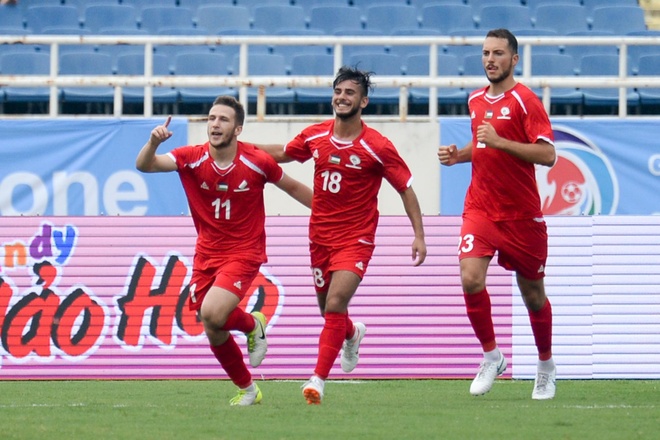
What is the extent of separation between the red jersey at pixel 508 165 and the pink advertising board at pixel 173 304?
336 cm

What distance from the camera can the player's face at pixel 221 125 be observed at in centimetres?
832

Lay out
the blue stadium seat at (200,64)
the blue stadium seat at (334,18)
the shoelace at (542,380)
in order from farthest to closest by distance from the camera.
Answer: the blue stadium seat at (334,18) < the blue stadium seat at (200,64) < the shoelace at (542,380)

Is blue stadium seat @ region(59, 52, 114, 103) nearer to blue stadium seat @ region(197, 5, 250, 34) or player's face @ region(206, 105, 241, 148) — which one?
blue stadium seat @ region(197, 5, 250, 34)

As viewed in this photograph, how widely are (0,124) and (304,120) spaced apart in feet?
10.0

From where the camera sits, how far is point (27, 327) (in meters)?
11.5

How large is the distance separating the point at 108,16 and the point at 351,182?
34.7ft

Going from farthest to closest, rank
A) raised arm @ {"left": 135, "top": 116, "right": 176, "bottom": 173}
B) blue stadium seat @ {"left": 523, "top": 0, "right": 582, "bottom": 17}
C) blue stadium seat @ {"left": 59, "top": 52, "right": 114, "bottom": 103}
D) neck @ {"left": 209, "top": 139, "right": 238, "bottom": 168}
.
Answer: blue stadium seat @ {"left": 523, "top": 0, "right": 582, "bottom": 17} < blue stadium seat @ {"left": 59, "top": 52, "right": 114, "bottom": 103} < neck @ {"left": 209, "top": 139, "right": 238, "bottom": 168} < raised arm @ {"left": 135, "top": 116, "right": 176, "bottom": 173}

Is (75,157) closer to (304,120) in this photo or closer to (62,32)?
(304,120)

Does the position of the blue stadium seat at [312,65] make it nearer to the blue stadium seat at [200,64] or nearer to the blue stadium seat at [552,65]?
the blue stadium seat at [200,64]

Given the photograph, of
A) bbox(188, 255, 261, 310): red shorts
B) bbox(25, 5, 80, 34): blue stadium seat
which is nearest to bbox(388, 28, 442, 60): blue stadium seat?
bbox(25, 5, 80, 34): blue stadium seat

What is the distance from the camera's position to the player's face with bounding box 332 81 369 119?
8.36 meters

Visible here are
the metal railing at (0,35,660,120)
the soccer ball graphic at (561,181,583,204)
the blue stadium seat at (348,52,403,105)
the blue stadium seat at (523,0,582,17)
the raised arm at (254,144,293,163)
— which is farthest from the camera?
the blue stadium seat at (523,0,582,17)

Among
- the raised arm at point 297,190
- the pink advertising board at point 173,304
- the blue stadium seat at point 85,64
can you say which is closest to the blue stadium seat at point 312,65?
the blue stadium seat at point 85,64

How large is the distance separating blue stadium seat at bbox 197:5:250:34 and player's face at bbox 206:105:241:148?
983 centimetres
